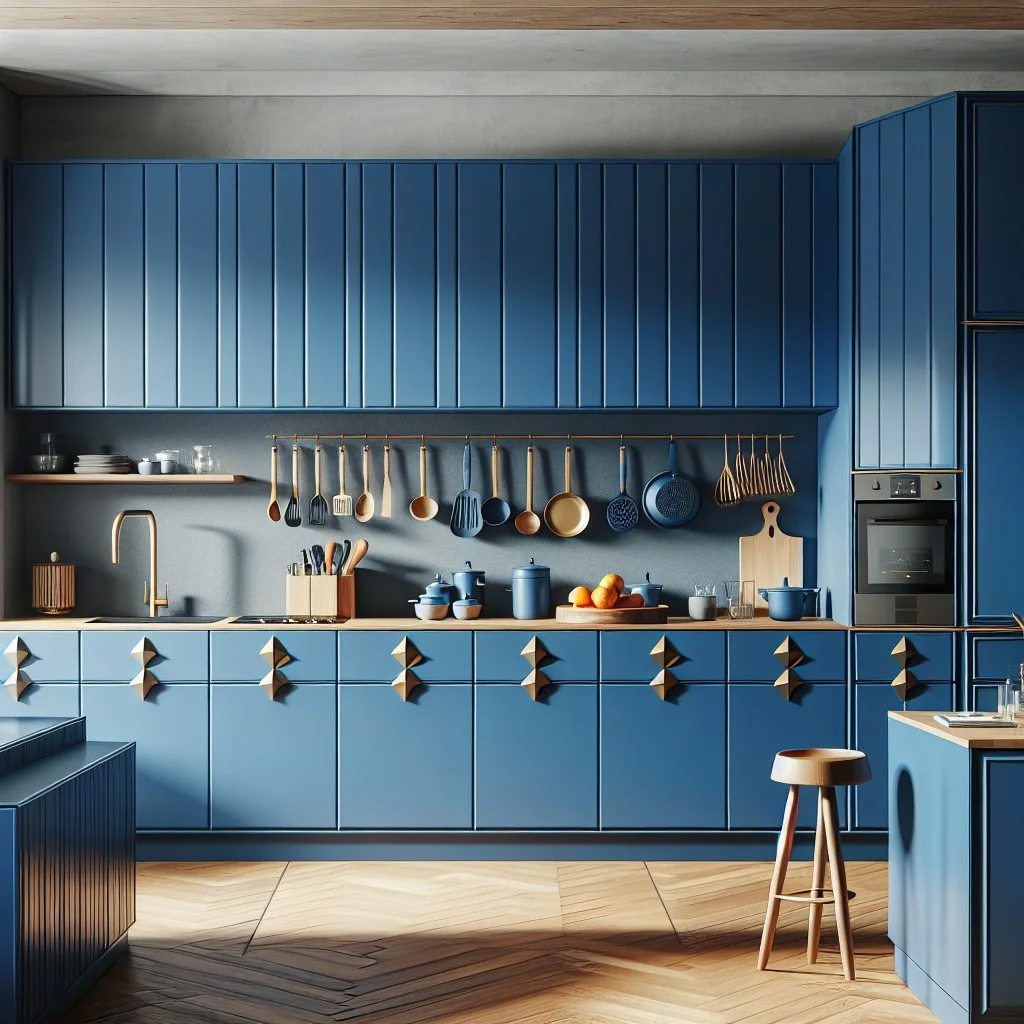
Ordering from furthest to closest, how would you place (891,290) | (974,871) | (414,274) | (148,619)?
(148,619), (414,274), (891,290), (974,871)

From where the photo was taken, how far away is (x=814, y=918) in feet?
11.3

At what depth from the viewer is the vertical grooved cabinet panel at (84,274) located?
15.4ft

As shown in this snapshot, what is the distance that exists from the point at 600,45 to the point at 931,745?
10.6 feet

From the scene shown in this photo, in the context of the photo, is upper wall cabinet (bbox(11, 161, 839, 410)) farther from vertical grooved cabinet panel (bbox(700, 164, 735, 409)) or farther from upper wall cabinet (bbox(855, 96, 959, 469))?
upper wall cabinet (bbox(855, 96, 959, 469))

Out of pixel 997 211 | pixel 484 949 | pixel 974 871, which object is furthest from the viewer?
pixel 997 211

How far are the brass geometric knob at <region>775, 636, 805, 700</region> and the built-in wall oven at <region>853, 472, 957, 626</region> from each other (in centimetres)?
29

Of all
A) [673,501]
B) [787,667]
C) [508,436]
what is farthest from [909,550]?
[508,436]

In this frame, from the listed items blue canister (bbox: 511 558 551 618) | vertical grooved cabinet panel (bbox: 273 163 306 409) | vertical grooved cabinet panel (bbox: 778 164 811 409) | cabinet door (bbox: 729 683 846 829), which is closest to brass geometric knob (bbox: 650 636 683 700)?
cabinet door (bbox: 729 683 846 829)

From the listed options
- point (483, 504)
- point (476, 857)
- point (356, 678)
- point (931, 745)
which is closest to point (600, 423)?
point (483, 504)

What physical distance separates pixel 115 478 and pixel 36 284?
2.96ft

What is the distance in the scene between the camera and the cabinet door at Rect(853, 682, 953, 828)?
4.48 m

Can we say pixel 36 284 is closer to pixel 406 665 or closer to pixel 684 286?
pixel 406 665

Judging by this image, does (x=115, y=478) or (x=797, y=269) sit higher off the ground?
(x=797, y=269)

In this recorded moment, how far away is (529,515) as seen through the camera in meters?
5.06
